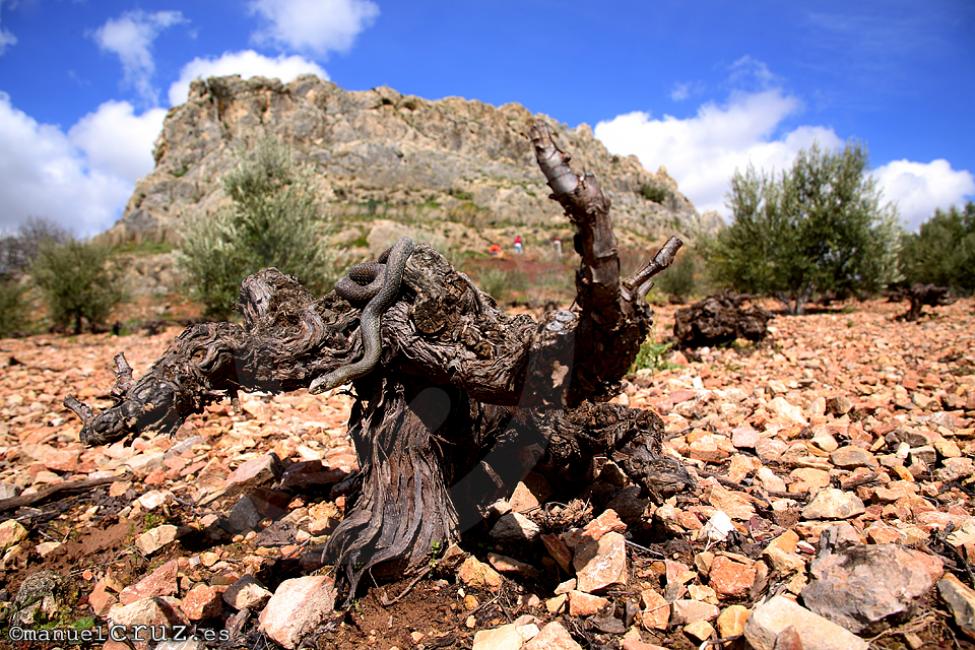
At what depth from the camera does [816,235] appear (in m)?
13.0

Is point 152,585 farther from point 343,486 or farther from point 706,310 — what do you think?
point 706,310

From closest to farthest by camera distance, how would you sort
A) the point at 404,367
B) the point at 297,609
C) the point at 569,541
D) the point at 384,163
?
the point at 297,609 < the point at 404,367 < the point at 569,541 < the point at 384,163

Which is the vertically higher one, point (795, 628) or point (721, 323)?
point (721, 323)

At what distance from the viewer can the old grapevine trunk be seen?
7.61 feet

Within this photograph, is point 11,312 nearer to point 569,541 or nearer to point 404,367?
point 404,367

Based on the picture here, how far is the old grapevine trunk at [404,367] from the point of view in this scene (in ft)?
7.61

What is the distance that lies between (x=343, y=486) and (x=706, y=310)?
578cm

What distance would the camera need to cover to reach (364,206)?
151 feet

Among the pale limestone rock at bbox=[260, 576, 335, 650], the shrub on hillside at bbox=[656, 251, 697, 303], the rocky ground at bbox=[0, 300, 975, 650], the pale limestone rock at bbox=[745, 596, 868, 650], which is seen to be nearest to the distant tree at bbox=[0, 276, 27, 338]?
the rocky ground at bbox=[0, 300, 975, 650]

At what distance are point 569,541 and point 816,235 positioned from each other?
43.0 feet

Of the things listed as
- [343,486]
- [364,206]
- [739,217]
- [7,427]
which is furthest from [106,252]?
[364,206]

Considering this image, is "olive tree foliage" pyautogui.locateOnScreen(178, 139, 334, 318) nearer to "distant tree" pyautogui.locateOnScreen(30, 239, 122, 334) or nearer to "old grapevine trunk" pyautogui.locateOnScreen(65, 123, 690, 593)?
"distant tree" pyautogui.locateOnScreen(30, 239, 122, 334)

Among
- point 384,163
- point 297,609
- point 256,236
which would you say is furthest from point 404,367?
point 384,163

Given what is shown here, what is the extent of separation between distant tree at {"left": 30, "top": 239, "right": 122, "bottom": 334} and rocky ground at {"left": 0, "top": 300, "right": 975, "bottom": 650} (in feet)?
35.7
